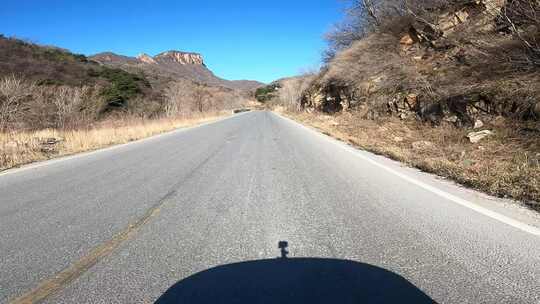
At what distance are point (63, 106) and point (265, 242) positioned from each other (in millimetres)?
21718

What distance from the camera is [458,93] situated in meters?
12.4

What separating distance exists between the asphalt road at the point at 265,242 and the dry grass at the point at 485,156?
0.57 m

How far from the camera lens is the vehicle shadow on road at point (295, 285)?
8.45ft

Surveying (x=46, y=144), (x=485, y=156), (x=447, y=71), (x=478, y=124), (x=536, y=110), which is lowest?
(x=46, y=144)

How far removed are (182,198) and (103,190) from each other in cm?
165

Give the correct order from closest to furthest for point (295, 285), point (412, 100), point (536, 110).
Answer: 1. point (295, 285)
2. point (536, 110)
3. point (412, 100)

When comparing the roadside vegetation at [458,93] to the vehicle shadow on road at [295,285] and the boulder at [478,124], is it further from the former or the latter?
the vehicle shadow on road at [295,285]

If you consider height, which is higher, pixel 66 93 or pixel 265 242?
pixel 66 93

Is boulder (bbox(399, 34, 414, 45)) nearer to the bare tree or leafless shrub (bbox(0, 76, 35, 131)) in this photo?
leafless shrub (bbox(0, 76, 35, 131))

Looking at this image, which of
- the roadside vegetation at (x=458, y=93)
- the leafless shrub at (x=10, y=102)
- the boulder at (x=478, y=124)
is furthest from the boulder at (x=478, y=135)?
the leafless shrub at (x=10, y=102)

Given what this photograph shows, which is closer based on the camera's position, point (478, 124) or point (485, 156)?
point (485, 156)

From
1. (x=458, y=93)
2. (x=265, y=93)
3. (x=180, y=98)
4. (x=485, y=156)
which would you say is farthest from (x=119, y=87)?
(x=265, y=93)

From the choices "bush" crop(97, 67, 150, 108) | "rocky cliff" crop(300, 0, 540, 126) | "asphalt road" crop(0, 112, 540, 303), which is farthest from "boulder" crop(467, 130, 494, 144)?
"bush" crop(97, 67, 150, 108)

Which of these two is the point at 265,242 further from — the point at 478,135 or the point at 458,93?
the point at 458,93
